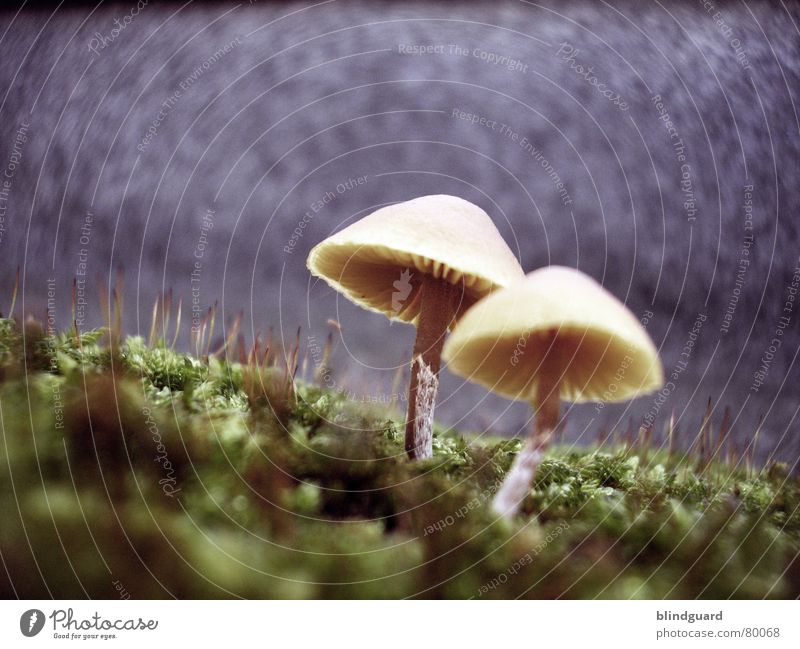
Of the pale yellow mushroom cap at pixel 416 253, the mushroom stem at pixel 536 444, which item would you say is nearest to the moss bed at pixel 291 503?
the mushroom stem at pixel 536 444

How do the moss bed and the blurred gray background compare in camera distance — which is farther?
the blurred gray background

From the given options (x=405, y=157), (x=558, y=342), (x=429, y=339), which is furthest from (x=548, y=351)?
(x=405, y=157)

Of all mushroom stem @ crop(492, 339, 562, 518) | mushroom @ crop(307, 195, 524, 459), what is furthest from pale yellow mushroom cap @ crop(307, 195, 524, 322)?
mushroom stem @ crop(492, 339, 562, 518)

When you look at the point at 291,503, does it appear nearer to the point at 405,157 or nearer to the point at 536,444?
the point at 536,444

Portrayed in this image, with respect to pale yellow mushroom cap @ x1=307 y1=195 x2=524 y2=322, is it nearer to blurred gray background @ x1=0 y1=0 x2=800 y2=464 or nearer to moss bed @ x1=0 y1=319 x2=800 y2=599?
blurred gray background @ x1=0 y1=0 x2=800 y2=464

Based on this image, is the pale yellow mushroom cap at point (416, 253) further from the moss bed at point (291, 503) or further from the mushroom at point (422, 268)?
the moss bed at point (291, 503)

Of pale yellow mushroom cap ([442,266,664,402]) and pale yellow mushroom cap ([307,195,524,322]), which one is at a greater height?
pale yellow mushroom cap ([307,195,524,322])
